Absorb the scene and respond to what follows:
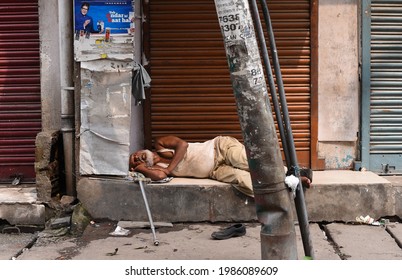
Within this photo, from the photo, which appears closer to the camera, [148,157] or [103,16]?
[103,16]

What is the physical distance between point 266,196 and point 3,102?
14.3 ft

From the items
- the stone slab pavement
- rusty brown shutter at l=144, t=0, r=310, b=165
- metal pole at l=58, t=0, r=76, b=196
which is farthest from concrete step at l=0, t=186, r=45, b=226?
rusty brown shutter at l=144, t=0, r=310, b=165

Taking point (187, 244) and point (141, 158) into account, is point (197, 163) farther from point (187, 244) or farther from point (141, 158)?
point (187, 244)

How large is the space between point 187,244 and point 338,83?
9.42ft

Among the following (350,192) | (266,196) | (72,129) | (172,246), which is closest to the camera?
(266,196)

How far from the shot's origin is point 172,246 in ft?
18.8

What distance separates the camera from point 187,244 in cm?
578

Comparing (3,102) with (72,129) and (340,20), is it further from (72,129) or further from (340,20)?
(340,20)

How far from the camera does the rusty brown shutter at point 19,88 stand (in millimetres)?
7098

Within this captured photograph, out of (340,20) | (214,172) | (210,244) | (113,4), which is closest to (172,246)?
(210,244)

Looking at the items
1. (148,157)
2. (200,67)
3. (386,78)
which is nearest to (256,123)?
(148,157)

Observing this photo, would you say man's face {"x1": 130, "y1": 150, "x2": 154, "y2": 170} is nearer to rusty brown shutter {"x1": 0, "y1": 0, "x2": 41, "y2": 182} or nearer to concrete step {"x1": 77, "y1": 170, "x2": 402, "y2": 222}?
concrete step {"x1": 77, "y1": 170, "x2": 402, "y2": 222}

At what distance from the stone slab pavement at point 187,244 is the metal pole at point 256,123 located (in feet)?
4.38

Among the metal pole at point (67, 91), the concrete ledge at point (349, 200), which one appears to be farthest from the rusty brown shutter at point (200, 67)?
the concrete ledge at point (349, 200)
